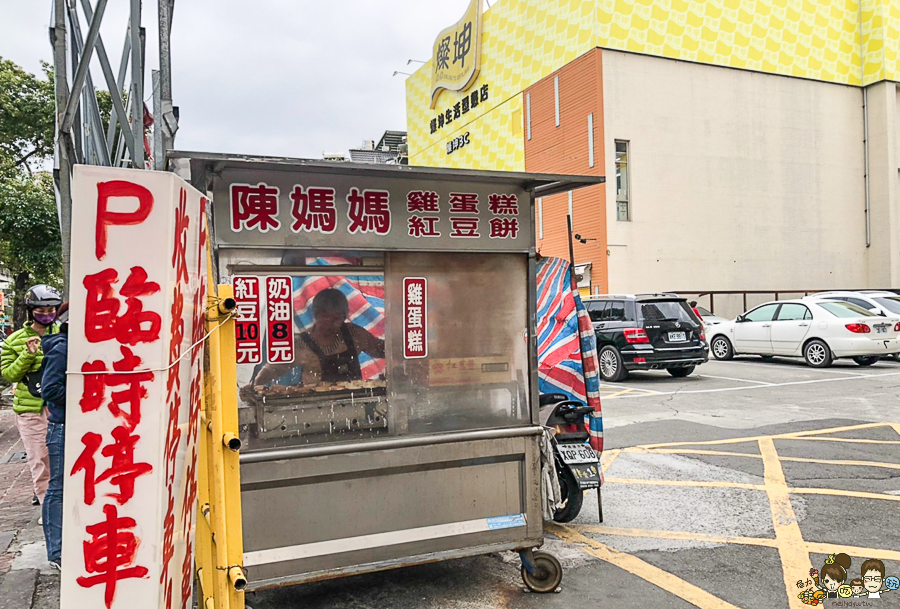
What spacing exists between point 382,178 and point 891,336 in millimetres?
12781

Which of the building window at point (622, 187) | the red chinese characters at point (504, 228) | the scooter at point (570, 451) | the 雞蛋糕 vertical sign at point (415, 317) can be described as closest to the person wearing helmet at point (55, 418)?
the 雞蛋糕 vertical sign at point (415, 317)

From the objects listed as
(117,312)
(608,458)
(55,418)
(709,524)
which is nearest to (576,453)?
(709,524)

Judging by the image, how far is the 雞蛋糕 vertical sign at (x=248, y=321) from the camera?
11.7 feet

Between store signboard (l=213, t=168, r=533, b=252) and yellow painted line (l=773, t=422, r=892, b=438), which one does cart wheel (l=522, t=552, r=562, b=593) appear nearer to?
store signboard (l=213, t=168, r=533, b=252)

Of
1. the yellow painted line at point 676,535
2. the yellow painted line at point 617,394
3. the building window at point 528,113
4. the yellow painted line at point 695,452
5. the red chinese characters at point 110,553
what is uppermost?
the building window at point 528,113

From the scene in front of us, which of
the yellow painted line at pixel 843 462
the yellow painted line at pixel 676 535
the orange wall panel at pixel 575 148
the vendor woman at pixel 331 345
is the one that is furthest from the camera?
the orange wall panel at pixel 575 148

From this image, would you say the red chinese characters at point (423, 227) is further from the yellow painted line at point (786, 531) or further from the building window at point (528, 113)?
the building window at point (528, 113)

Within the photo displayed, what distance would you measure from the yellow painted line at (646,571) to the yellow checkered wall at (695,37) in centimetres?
1873

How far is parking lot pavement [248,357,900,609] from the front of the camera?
387cm

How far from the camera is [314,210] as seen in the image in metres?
3.61

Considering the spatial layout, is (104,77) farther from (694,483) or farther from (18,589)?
(694,483)

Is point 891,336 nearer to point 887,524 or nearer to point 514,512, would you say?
point 887,524

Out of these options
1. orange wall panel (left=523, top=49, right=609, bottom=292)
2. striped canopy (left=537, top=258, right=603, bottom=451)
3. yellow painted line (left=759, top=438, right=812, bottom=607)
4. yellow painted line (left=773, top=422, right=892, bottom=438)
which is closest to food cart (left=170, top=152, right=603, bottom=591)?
striped canopy (left=537, top=258, right=603, bottom=451)

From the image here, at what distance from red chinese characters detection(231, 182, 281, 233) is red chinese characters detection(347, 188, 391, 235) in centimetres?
39
